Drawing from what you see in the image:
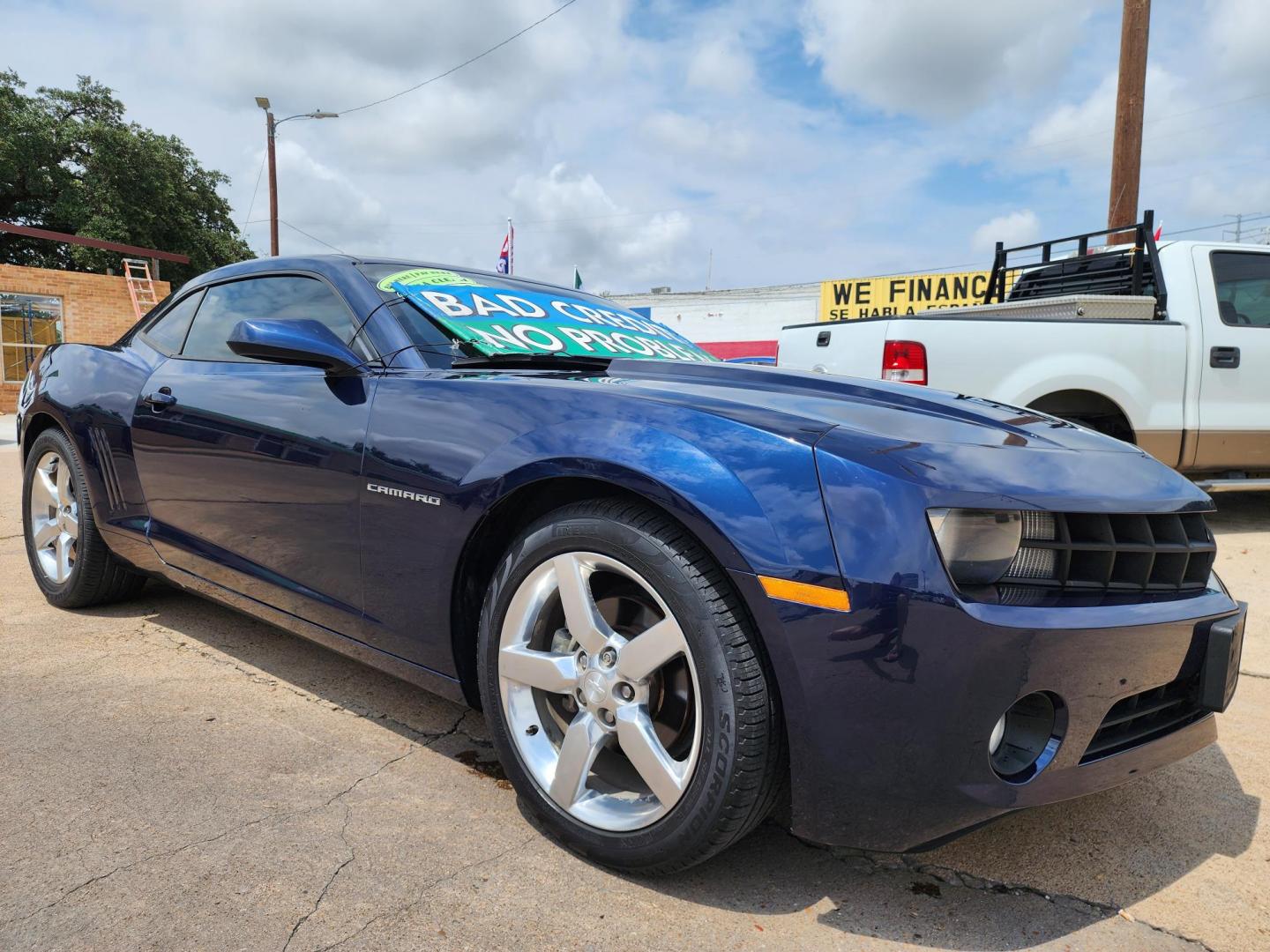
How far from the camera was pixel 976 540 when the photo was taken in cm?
159

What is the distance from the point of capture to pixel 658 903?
5.84 ft

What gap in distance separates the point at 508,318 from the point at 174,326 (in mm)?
1548

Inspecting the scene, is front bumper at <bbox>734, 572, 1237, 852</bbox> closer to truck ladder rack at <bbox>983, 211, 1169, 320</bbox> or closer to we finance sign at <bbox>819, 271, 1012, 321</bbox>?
truck ladder rack at <bbox>983, 211, 1169, 320</bbox>

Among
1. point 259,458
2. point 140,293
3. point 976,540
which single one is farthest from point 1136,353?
point 140,293

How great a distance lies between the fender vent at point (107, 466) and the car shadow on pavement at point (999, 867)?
1.54 m

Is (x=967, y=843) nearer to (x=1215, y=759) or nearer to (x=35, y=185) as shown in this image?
(x=1215, y=759)

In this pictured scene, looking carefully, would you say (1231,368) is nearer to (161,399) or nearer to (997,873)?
(997,873)

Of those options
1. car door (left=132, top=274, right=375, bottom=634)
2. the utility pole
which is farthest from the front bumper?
the utility pole

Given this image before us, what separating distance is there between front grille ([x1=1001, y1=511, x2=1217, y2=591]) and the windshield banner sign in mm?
1370

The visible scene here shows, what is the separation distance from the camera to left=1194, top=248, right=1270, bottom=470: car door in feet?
18.7

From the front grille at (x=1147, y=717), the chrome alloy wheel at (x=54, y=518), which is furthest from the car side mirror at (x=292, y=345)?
the front grille at (x=1147, y=717)

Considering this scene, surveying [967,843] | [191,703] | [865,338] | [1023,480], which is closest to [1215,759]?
[967,843]

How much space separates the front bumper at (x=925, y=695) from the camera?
1517 millimetres

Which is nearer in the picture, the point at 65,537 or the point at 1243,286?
the point at 65,537
